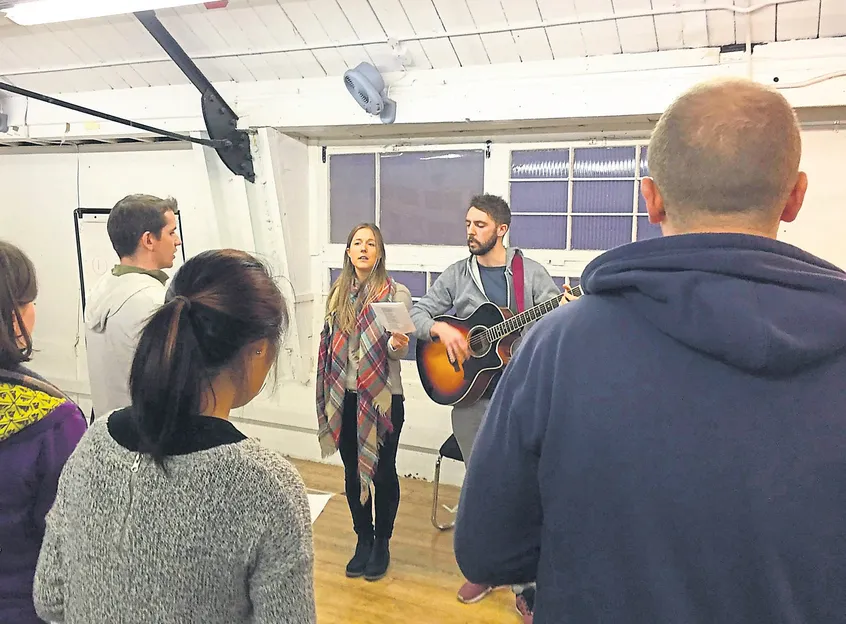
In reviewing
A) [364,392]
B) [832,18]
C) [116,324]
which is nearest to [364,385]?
[364,392]

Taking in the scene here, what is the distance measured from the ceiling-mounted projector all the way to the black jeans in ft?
4.41

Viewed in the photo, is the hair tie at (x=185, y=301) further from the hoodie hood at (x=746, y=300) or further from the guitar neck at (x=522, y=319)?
the guitar neck at (x=522, y=319)

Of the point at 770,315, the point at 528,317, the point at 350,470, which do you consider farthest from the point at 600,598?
the point at 350,470

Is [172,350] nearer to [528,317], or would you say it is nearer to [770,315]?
[770,315]

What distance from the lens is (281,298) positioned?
0.98 metres

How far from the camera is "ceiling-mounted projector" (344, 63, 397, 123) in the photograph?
2.90 metres

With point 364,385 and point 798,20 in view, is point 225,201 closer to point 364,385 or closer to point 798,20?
point 364,385

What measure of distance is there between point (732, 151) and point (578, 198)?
2506mm

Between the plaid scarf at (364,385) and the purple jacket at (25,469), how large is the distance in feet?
4.33

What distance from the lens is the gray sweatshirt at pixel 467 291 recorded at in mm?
2441

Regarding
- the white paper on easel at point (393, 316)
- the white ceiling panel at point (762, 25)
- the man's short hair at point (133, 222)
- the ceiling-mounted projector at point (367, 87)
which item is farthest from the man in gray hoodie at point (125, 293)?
the white ceiling panel at point (762, 25)

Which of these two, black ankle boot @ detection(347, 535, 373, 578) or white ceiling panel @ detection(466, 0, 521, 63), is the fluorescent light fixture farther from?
black ankle boot @ detection(347, 535, 373, 578)

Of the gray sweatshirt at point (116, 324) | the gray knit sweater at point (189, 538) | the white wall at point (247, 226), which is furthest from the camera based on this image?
the white wall at point (247, 226)

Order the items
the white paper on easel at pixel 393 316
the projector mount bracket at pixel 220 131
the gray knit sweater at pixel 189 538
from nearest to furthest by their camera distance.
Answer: the gray knit sweater at pixel 189 538 → the white paper on easel at pixel 393 316 → the projector mount bracket at pixel 220 131
